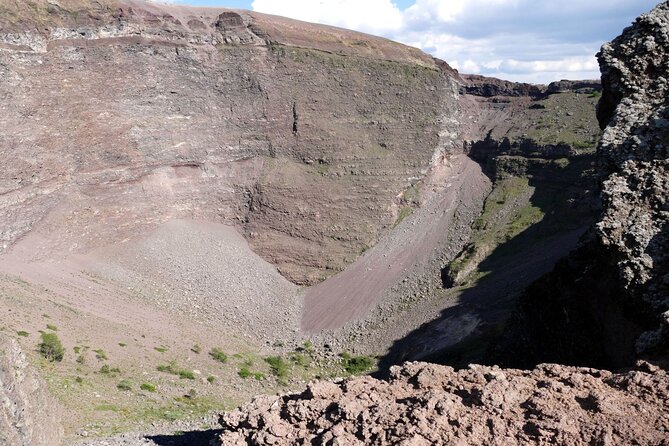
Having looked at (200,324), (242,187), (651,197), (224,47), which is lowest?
(200,324)

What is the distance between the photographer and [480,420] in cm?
1026

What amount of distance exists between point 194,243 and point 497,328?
23.5 m

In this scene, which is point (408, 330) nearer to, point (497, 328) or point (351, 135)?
point (497, 328)

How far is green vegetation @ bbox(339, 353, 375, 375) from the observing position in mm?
38031

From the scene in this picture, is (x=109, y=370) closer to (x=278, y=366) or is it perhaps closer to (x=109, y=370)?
(x=109, y=370)

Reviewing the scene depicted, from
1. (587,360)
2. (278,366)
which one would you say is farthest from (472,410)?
(278,366)

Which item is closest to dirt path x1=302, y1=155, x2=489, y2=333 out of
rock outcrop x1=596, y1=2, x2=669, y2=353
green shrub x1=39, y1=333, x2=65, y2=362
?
green shrub x1=39, y1=333, x2=65, y2=362

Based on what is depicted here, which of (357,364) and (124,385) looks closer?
(124,385)

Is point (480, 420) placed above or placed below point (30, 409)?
above

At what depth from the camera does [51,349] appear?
2852cm

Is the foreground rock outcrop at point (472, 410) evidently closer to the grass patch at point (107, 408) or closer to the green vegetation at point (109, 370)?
the grass patch at point (107, 408)

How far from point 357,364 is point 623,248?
26882 millimetres

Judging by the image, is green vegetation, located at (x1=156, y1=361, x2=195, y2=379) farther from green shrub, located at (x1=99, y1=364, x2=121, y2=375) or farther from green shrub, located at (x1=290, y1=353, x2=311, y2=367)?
green shrub, located at (x1=290, y1=353, x2=311, y2=367)

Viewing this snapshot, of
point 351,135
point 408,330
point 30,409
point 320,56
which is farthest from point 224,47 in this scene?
point 30,409
